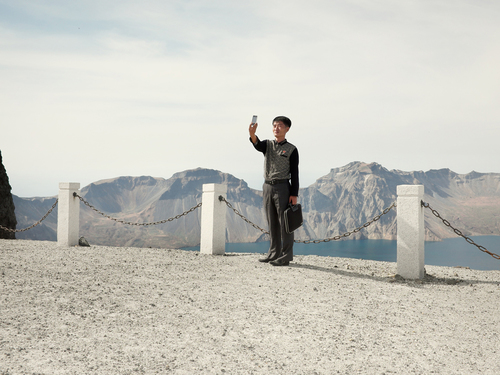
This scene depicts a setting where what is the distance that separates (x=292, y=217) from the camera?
6.46m

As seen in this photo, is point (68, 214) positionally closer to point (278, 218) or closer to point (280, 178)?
point (278, 218)

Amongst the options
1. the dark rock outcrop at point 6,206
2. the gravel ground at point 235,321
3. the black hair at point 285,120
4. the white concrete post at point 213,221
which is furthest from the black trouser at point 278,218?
the dark rock outcrop at point 6,206

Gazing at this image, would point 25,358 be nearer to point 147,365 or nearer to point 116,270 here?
point 147,365

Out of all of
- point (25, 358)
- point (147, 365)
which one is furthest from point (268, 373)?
point (25, 358)

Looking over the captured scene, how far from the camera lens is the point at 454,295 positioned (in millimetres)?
5613

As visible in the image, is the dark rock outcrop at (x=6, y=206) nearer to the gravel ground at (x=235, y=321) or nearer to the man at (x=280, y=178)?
the gravel ground at (x=235, y=321)

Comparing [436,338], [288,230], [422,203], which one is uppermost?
[422,203]

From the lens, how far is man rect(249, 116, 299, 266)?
6.63m

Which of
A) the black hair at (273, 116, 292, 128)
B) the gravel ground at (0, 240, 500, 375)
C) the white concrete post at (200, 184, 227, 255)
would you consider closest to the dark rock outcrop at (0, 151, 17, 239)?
the gravel ground at (0, 240, 500, 375)

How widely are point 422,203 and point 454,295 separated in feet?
5.48

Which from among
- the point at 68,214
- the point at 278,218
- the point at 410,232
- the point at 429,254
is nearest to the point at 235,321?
the point at 278,218

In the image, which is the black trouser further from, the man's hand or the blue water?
the blue water

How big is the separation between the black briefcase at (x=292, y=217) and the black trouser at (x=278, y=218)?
0.13m

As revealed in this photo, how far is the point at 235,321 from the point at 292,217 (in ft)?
9.37
